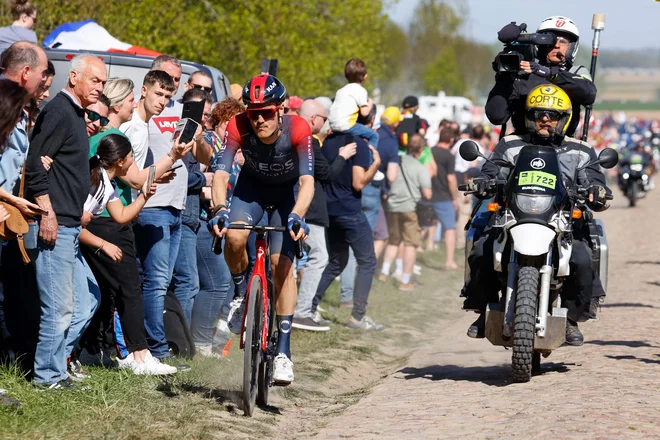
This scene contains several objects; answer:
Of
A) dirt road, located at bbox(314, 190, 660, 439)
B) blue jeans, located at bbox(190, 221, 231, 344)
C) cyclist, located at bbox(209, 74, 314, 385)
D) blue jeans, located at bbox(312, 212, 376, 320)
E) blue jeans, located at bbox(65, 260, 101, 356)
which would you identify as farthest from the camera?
blue jeans, located at bbox(312, 212, 376, 320)

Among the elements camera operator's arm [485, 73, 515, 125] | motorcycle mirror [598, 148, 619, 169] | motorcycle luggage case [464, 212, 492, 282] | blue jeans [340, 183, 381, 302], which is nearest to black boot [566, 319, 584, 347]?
motorcycle luggage case [464, 212, 492, 282]

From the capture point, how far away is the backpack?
945 centimetres

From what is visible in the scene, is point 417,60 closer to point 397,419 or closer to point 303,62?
point 303,62

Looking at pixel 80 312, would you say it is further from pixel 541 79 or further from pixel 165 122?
pixel 541 79

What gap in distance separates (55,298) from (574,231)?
157 inches

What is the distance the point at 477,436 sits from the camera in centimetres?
709

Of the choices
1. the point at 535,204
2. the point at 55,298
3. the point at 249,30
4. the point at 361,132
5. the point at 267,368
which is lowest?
the point at 267,368

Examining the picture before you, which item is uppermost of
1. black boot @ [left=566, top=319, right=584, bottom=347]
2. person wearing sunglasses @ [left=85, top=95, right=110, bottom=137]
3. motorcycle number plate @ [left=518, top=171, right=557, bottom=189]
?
person wearing sunglasses @ [left=85, top=95, right=110, bottom=137]

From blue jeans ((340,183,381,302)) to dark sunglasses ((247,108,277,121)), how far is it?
596cm

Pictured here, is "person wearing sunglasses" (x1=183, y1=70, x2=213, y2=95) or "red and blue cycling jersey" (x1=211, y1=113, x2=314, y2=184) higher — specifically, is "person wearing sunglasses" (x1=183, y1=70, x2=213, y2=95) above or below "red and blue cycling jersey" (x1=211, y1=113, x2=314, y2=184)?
above

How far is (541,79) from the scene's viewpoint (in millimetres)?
9820

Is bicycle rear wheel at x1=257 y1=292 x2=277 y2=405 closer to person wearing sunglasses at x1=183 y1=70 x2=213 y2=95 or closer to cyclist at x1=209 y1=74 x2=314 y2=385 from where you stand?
cyclist at x1=209 y1=74 x2=314 y2=385

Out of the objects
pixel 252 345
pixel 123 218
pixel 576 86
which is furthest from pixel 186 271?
pixel 576 86

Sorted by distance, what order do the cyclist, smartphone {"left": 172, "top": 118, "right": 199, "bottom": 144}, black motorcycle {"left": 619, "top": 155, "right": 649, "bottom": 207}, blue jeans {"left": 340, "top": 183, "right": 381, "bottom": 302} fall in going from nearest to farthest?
the cyclist, smartphone {"left": 172, "top": 118, "right": 199, "bottom": 144}, blue jeans {"left": 340, "top": 183, "right": 381, "bottom": 302}, black motorcycle {"left": 619, "top": 155, "right": 649, "bottom": 207}
